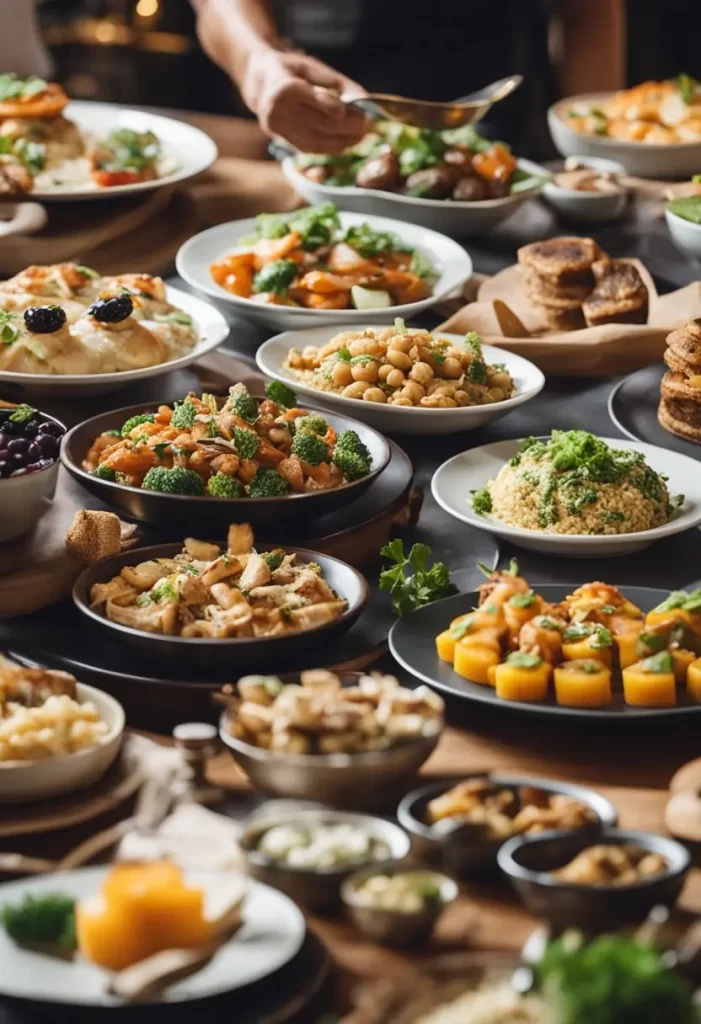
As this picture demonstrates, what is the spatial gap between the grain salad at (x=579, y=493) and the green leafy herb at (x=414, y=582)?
0.81 ft

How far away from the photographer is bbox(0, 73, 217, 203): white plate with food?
13.3 feet

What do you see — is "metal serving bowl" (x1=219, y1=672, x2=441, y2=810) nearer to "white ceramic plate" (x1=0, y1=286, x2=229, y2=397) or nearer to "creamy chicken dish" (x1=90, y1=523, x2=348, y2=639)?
"creamy chicken dish" (x1=90, y1=523, x2=348, y2=639)

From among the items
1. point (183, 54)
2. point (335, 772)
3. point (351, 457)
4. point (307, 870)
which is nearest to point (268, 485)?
point (351, 457)

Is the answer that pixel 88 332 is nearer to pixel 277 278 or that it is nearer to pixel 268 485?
pixel 277 278

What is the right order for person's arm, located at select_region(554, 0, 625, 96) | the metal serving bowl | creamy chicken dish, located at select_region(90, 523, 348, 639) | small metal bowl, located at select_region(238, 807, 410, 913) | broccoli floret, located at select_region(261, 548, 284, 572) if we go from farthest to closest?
person's arm, located at select_region(554, 0, 625, 96) → broccoli floret, located at select_region(261, 548, 284, 572) → creamy chicken dish, located at select_region(90, 523, 348, 639) → the metal serving bowl → small metal bowl, located at select_region(238, 807, 410, 913)

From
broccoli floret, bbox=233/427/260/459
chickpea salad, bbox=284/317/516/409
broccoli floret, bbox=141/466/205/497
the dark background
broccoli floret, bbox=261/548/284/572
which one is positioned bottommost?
the dark background

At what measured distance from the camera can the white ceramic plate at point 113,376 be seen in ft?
9.81

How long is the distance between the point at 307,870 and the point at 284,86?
9.87ft

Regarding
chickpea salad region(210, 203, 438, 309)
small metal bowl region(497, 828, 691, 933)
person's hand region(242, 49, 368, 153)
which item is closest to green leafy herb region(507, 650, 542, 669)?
small metal bowl region(497, 828, 691, 933)

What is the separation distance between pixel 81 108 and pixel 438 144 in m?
1.24

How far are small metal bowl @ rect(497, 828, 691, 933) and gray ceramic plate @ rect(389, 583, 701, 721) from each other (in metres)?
0.34

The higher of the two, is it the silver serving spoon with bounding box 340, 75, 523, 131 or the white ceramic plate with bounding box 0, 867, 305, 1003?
the silver serving spoon with bounding box 340, 75, 523, 131

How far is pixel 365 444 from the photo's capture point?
110 inches

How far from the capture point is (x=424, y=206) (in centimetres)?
414
